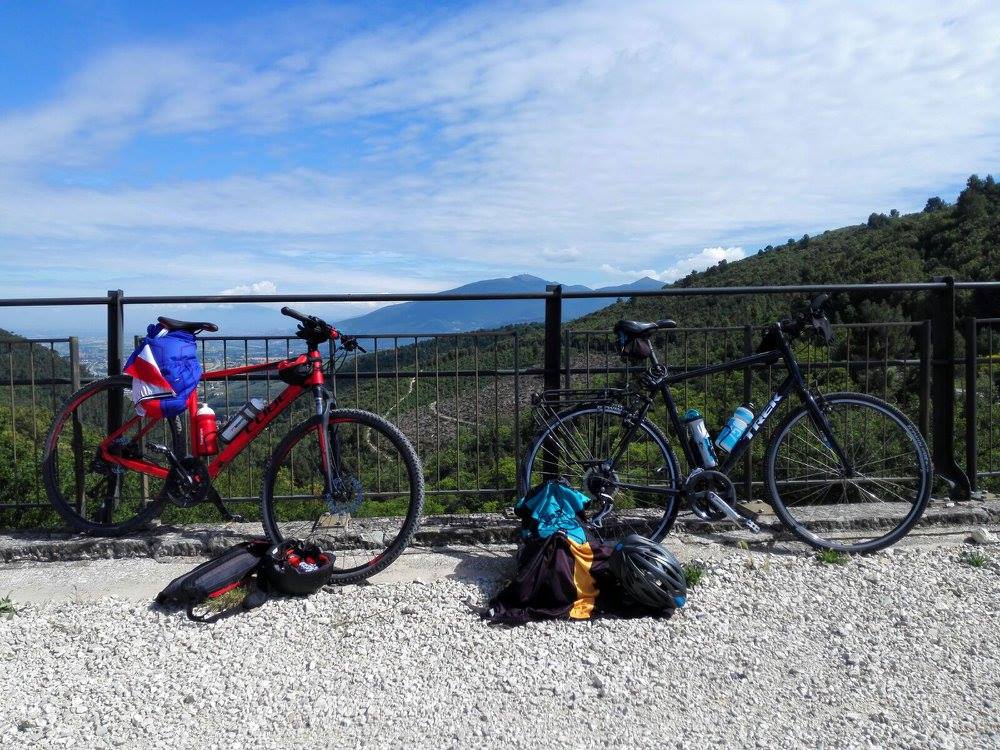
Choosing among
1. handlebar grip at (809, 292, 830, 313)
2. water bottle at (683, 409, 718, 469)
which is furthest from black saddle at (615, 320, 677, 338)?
handlebar grip at (809, 292, 830, 313)

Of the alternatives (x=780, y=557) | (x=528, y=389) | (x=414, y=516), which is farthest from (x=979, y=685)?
(x=528, y=389)

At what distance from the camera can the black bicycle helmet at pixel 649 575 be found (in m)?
3.88

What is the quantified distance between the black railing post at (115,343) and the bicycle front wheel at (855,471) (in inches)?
156

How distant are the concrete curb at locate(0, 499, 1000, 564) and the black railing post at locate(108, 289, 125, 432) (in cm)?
72

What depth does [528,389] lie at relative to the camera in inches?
219

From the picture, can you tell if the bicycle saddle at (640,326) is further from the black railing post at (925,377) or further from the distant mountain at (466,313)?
the black railing post at (925,377)

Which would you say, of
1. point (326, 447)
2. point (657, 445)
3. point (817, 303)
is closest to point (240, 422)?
point (326, 447)

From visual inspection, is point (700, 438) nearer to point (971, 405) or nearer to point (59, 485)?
point (971, 405)

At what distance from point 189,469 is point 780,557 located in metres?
3.44

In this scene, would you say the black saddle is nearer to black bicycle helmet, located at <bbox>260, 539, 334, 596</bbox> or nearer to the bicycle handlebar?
the bicycle handlebar

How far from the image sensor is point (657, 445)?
4.88m

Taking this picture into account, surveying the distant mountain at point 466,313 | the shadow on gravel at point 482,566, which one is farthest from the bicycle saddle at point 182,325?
the shadow on gravel at point 482,566

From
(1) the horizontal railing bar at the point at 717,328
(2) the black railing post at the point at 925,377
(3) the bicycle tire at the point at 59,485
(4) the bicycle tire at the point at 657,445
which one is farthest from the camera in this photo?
(2) the black railing post at the point at 925,377

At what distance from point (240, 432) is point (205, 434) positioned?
0.20 meters
